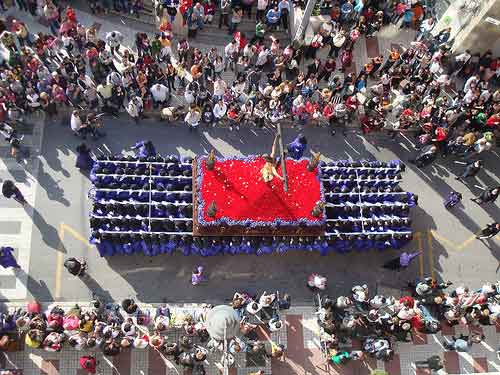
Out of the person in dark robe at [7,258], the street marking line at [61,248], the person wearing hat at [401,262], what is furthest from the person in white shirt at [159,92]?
the person wearing hat at [401,262]

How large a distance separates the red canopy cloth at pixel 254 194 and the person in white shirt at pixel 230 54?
16.9ft

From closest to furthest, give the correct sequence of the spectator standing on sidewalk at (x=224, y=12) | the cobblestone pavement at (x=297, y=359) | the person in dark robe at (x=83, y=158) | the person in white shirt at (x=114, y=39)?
the cobblestone pavement at (x=297, y=359) < the person in dark robe at (x=83, y=158) < the person in white shirt at (x=114, y=39) < the spectator standing on sidewalk at (x=224, y=12)

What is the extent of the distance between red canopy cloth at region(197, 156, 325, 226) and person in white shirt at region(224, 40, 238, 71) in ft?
16.9

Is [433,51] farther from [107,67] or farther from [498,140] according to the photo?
[107,67]

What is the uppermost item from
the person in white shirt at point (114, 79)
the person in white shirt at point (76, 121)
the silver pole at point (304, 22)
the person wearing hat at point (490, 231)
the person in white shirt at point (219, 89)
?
the silver pole at point (304, 22)

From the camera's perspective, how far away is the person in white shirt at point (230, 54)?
21.1 m

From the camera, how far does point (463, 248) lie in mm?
20625

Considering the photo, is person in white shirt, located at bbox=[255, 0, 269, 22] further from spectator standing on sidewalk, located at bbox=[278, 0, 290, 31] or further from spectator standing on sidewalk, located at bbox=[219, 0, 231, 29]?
spectator standing on sidewalk, located at bbox=[219, 0, 231, 29]

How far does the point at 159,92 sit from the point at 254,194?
5.61 m

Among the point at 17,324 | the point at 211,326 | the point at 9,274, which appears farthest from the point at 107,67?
the point at 211,326

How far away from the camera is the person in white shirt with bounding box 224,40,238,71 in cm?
2108

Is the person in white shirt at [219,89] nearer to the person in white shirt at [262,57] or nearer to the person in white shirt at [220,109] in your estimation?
the person in white shirt at [220,109]

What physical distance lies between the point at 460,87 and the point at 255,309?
1473 centimetres

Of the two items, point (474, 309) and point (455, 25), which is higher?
point (455, 25)
